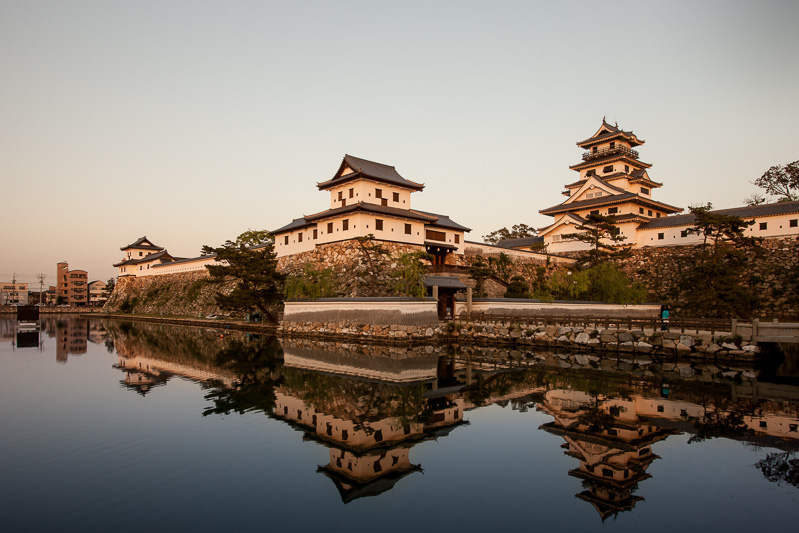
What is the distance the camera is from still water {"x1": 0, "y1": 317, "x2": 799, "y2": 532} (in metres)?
6.35

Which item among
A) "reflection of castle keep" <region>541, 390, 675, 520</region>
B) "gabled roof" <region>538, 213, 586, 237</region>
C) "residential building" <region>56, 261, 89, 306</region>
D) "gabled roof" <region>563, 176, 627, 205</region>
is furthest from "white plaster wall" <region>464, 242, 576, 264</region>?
"residential building" <region>56, 261, 89, 306</region>

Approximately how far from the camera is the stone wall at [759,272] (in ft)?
106

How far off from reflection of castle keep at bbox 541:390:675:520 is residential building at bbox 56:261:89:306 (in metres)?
119

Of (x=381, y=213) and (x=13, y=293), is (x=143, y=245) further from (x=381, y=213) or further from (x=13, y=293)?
(x=13, y=293)

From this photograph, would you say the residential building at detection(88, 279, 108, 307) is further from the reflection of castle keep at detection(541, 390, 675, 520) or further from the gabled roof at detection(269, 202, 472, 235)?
the reflection of castle keep at detection(541, 390, 675, 520)

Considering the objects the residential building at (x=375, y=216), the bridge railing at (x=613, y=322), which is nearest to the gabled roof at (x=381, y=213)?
the residential building at (x=375, y=216)

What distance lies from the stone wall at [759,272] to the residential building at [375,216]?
1754 centimetres

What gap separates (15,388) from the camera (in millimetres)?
14461

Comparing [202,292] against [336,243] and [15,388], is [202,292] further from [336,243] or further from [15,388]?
[15,388]

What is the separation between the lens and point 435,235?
3731 cm

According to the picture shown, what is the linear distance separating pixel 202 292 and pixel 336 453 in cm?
4830

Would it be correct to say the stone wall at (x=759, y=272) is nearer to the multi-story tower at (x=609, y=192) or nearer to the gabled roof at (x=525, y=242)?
the multi-story tower at (x=609, y=192)

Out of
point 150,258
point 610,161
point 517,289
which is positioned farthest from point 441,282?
point 150,258

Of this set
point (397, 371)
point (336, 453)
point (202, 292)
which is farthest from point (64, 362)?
point (202, 292)
